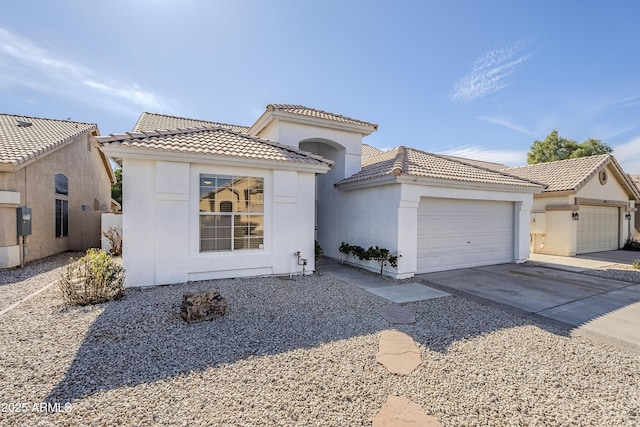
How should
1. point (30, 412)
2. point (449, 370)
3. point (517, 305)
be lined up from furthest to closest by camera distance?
point (517, 305), point (449, 370), point (30, 412)

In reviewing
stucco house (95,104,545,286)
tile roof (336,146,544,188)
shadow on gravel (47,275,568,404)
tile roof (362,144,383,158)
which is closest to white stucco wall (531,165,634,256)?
stucco house (95,104,545,286)

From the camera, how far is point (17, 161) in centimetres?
992

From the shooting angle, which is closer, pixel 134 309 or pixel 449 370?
pixel 449 370

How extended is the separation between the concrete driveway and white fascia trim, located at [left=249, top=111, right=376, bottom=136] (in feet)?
22.1

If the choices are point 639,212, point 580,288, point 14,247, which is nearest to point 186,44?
point 14,247

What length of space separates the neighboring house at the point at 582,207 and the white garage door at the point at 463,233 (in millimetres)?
5357

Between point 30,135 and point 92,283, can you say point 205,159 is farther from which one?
A: point 30,135

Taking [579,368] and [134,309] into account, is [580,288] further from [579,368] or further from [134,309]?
[134,309]

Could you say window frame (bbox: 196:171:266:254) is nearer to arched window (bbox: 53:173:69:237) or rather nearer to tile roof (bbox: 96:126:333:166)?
tile roof (bbox: 96:126:333:166)

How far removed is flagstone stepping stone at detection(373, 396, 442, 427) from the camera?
9.82ft

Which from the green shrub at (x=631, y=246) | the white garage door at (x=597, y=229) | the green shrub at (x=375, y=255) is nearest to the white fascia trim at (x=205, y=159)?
the green shrub at (x=375, y=255)

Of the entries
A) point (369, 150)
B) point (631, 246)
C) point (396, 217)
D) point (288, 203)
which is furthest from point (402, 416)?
point (631, 246)

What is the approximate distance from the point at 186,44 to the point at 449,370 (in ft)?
39.8

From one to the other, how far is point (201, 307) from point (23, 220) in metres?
9.94
